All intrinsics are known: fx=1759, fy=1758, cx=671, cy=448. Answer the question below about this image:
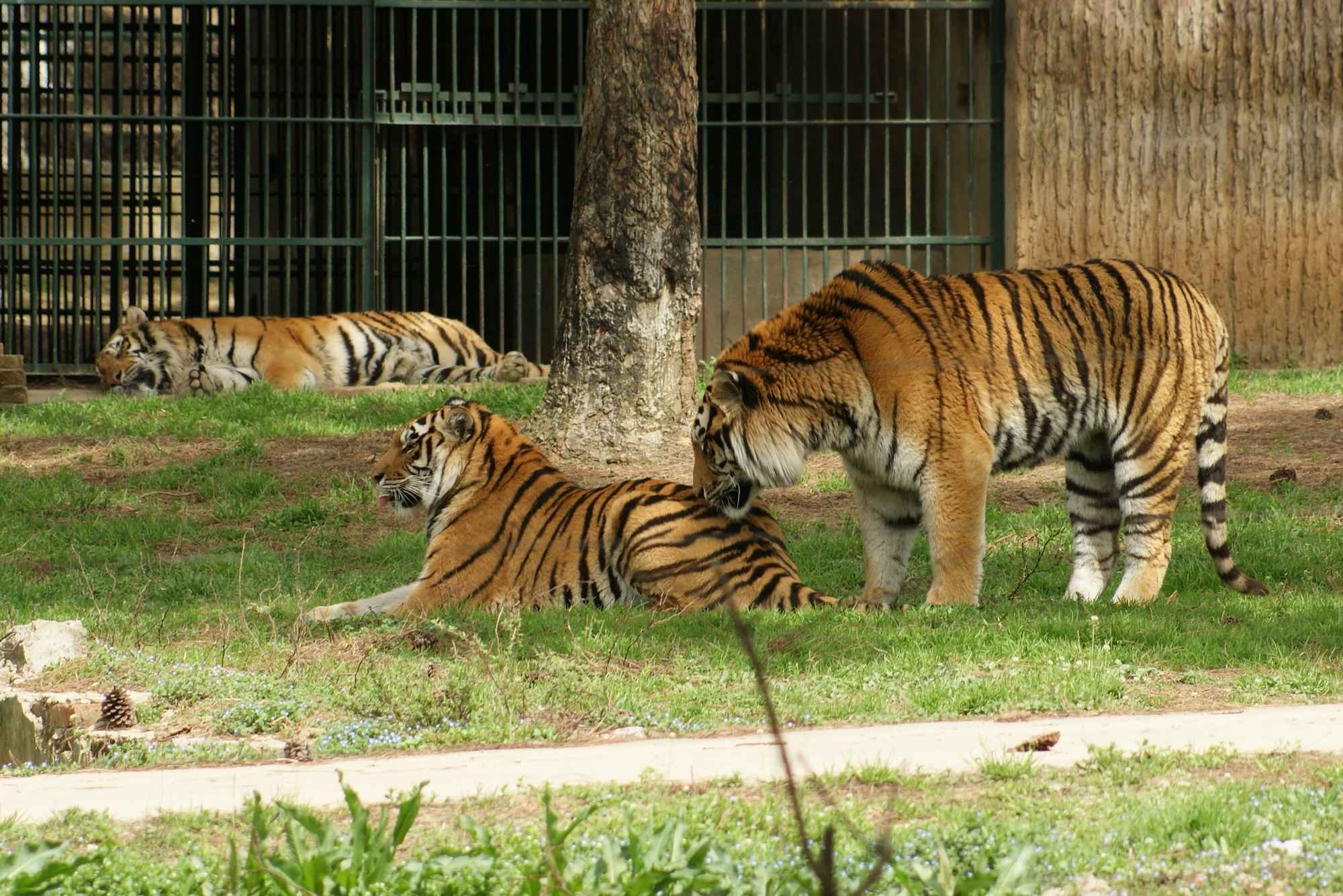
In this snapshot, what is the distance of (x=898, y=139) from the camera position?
14164 millimetres

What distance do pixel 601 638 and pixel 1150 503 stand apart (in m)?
2.36

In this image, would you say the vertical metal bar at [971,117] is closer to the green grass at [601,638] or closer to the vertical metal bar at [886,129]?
the vertical metal bar at [886,129]

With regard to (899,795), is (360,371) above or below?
above

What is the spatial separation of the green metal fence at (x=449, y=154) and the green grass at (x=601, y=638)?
4.59 meters

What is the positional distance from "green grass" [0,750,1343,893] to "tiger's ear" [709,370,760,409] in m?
2.43

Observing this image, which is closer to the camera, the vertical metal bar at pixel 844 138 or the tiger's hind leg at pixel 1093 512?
the tiger's hind leg at pixel 1093 512

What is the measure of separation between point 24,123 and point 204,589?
998 cm

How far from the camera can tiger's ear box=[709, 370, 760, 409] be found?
677 cm

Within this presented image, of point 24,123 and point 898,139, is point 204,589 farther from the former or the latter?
point 24,123

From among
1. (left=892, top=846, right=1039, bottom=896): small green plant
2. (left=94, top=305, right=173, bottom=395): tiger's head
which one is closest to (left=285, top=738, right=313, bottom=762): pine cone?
(left=892, top=846, right=1039, bottom=896): small green plant

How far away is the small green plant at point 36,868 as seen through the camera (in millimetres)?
3525

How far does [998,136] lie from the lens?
43.6 ft

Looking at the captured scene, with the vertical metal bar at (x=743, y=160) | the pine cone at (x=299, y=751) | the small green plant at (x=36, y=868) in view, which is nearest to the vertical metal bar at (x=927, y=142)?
the vertical metal bar at (x=743, y=160)

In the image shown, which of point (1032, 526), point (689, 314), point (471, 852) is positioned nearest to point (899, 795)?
point (471, 852)
